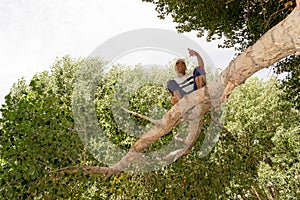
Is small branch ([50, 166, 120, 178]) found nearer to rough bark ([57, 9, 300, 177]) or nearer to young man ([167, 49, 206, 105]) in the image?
rough bark ([57, 9, 300, 177])

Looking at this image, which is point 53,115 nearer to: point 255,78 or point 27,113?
point 27,113

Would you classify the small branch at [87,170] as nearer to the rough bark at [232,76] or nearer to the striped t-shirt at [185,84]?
the rough bark at [232,76]

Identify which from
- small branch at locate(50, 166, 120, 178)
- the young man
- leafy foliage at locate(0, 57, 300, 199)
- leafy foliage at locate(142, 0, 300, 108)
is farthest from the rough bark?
leafy foliage at locate(142, 0, 300, 108)

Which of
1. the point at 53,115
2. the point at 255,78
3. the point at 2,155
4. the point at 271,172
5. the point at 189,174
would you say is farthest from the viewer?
the point at 255,78

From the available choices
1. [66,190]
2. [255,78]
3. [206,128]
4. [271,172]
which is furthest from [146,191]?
[255,78]

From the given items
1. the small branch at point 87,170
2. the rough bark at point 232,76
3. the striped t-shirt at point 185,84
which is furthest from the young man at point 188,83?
the small branch at point 87,170

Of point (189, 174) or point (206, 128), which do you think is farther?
point (206, 128)

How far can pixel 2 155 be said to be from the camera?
20.3 ft

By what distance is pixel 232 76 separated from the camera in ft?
21.0

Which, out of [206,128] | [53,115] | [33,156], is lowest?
[206,128]

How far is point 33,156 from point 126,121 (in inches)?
295

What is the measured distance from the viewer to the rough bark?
5.06 m

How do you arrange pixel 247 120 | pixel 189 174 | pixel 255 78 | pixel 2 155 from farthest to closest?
pixel 255 78, pixel 247 120, pixel 189 174, pixel 2 155

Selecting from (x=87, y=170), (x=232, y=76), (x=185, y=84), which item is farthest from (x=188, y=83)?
(x=87, y=170)
